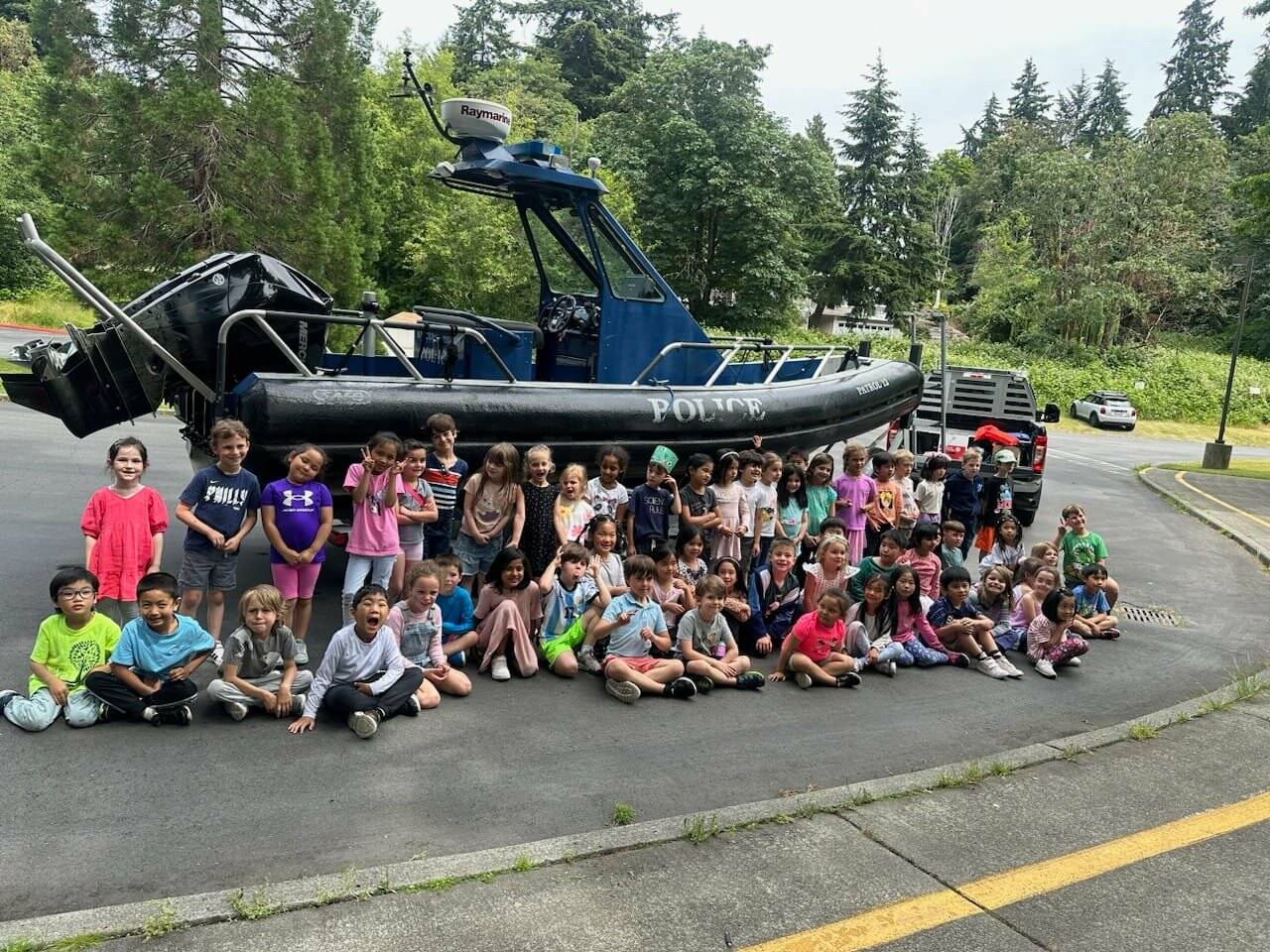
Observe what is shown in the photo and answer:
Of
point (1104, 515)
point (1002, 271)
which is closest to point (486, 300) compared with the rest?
point (1104, 515)

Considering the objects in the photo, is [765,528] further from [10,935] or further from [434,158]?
[434,158]

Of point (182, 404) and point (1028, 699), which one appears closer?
point (1028, 699)

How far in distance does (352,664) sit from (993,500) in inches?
262

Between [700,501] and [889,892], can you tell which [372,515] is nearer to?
[700,501]

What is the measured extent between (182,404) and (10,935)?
4.28 meters

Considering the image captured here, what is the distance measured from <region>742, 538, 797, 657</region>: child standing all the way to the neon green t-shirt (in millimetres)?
3636

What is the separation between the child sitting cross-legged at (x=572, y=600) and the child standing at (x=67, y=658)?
7.40 ft

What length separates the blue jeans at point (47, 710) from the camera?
A: 3906 mm

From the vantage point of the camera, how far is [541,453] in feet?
18.7

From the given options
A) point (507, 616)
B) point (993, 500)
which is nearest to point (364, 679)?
point (507, 616)

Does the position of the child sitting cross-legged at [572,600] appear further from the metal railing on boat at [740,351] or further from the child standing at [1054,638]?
the child standing at [1054,638]

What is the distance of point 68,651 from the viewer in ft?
13.4

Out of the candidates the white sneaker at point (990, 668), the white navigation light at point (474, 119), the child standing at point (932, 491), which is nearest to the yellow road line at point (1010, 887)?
the white sneaker at point (990, 668)

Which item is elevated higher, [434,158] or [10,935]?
[434,158]
